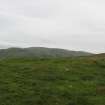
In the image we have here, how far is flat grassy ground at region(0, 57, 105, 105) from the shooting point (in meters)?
26.5

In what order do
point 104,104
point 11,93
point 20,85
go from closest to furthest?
point 104,104
point 11,93
point 20,85

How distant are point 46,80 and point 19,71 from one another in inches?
218

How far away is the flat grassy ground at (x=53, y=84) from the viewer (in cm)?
2650

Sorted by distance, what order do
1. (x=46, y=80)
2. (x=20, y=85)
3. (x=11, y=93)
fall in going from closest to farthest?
(x=11, y=93) < (x=20, y=85) < (x=46, y=80)

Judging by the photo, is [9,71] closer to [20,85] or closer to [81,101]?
[20,85]

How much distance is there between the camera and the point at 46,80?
110 ft

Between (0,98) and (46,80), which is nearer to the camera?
(0,98)

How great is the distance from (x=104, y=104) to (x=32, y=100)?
233 inches

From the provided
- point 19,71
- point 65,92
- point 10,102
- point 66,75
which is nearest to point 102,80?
point 66,75

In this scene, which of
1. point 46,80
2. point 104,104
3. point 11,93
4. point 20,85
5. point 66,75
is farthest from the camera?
point 66,75

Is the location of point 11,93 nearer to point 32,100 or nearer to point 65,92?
point 32,100

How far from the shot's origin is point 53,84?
105 feet

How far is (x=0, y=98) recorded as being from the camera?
2669 centimetres

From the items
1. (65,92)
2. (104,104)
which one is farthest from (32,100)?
(104,104)
